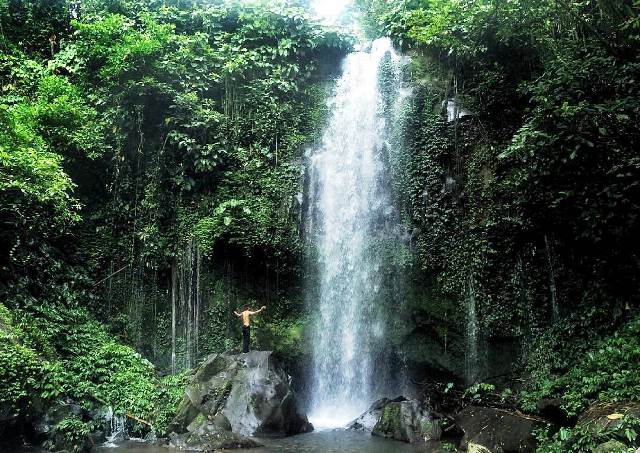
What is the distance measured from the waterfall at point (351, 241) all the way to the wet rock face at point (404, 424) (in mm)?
1281

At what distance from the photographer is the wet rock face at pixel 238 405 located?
8.32 metres

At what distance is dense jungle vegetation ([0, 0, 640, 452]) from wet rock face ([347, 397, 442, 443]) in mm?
1284

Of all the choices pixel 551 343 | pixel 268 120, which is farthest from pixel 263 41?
pixel 551 343

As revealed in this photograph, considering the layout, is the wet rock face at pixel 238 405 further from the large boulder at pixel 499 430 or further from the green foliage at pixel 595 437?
the green foliage at pixel 595 437

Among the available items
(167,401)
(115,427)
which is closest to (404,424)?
(167,401)

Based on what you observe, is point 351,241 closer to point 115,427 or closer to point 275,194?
point 275,194

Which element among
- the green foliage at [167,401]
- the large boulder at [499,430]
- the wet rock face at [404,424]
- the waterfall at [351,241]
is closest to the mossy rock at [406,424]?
the wet rock face at [404,424]

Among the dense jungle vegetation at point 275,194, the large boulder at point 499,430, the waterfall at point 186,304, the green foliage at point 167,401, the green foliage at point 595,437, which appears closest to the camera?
the green foliage at point 595,437

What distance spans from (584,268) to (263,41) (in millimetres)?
10128

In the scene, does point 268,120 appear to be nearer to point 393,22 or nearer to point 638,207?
point 393,22

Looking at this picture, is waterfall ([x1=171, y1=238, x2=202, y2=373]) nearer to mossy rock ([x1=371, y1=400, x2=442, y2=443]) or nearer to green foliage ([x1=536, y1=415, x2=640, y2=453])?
mossy rock ([x1=371, y1=400, x2=442, y2=443])

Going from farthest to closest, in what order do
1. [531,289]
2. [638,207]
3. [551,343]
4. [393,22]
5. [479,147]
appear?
1. [393,22]
2. [479,147]
3. [531,289]
4. [551,343]
5. [638,207]

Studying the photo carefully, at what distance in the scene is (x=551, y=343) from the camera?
31.2 ft

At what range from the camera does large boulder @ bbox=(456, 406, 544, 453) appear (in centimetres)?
729
